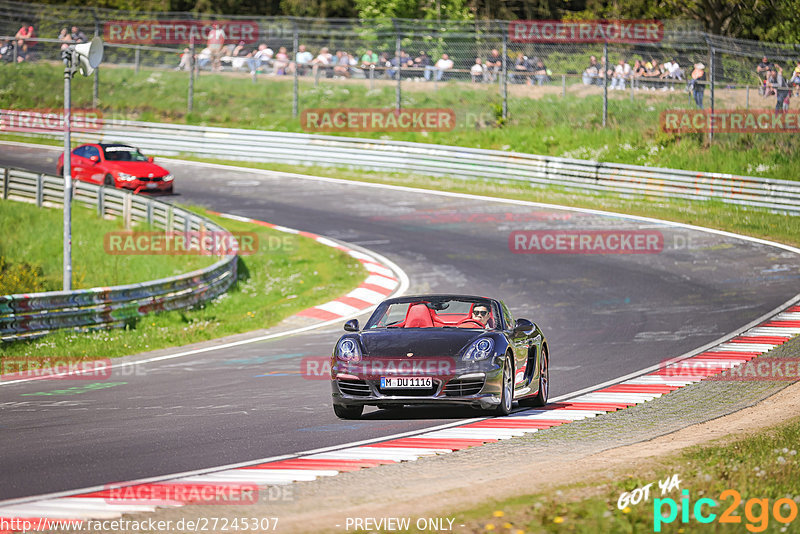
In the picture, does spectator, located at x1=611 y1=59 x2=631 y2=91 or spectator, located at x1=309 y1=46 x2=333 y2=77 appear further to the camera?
spectator, located at x1=309 y1=46 x2=333 y2=77

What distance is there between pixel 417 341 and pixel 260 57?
28.5m

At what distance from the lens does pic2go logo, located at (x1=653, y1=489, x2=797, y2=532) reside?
19.2 ft

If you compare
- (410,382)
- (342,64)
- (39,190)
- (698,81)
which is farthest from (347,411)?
(342,64)

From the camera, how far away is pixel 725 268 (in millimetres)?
21219

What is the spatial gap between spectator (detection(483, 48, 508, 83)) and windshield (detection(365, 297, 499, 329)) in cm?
2244

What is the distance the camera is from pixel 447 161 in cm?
3250

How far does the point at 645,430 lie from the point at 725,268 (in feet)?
41.0

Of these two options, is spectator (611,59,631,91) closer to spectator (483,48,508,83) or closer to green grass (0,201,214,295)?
spectator (483,48,508,83)

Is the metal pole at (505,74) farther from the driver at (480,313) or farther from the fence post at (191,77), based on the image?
the driver at (480,313)

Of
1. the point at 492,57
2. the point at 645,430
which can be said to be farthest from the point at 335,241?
the point at 645,430

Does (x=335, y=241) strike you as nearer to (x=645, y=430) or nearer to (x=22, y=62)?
(x=645, y=430)

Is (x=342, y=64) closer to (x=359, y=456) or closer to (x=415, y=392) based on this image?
(x=415, y=392)

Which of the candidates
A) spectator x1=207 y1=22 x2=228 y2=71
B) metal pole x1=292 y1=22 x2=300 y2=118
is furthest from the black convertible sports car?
spectator x1=207 y1=22 x2=228 y2=71

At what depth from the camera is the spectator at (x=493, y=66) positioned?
3259 centimetres
